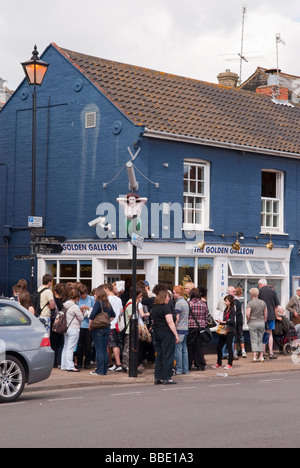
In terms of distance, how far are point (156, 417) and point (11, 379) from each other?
10.0 ft

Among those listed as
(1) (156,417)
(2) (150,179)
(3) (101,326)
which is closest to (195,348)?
(3) (101,326)

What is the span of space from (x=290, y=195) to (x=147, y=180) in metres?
5.67

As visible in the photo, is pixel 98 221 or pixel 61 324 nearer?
pixel 61 324

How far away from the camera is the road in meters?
9.40

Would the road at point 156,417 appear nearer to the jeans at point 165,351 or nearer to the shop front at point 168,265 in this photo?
the jeans at point 165,351

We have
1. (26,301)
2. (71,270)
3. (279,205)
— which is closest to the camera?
(26,301)

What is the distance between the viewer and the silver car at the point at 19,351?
13352 mm

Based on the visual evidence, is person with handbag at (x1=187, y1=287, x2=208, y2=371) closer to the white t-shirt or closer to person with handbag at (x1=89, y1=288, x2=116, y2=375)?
the white t-shirt

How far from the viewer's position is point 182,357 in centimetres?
1823

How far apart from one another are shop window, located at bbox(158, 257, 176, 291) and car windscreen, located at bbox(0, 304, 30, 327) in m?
8.69

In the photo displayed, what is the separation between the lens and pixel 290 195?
85.1ft

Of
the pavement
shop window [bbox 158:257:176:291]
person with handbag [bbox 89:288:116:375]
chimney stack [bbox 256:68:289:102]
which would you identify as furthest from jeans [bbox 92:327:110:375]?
chimney stack [bbox 256:68:289:102]

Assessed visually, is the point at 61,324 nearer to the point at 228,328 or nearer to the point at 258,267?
the point at 228,328

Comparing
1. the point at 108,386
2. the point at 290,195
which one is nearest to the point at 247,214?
the point at 290,195
